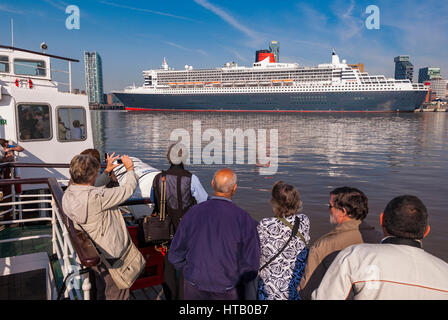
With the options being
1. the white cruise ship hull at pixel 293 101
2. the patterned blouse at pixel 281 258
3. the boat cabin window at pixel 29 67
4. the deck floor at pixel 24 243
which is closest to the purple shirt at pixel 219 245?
the patterned blouse at pixel 281 258

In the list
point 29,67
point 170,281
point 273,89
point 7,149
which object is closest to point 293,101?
point 273,89

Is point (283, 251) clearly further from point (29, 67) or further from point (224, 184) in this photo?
point (29, 67)

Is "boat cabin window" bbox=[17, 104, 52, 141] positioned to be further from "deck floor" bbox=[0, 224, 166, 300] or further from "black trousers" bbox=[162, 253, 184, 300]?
"black trousers" bbox=[162, 253, 184, 300]

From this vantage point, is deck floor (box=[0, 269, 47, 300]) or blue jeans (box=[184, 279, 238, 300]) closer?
blue jeans (box=[184, 279, 238, 300])

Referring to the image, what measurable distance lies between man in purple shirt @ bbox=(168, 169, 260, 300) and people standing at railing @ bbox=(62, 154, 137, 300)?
548 mm

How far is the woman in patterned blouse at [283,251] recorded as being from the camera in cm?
248

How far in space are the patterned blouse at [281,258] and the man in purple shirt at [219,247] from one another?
0.23 meters

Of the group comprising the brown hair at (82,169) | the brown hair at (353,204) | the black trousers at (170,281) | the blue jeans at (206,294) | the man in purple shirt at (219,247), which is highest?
the brown hair at (82,169)

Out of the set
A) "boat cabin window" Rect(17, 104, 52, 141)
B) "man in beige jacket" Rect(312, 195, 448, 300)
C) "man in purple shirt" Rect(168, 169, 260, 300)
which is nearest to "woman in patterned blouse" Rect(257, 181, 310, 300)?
"man in purple shirt" Rect(168, 169, 260, 300)

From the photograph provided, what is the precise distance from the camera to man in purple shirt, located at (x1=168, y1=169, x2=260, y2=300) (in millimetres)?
2184

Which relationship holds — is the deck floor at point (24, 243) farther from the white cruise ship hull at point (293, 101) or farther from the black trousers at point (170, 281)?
the white cruise ship hull at point (293, 101)

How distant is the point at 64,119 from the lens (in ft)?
25.6
